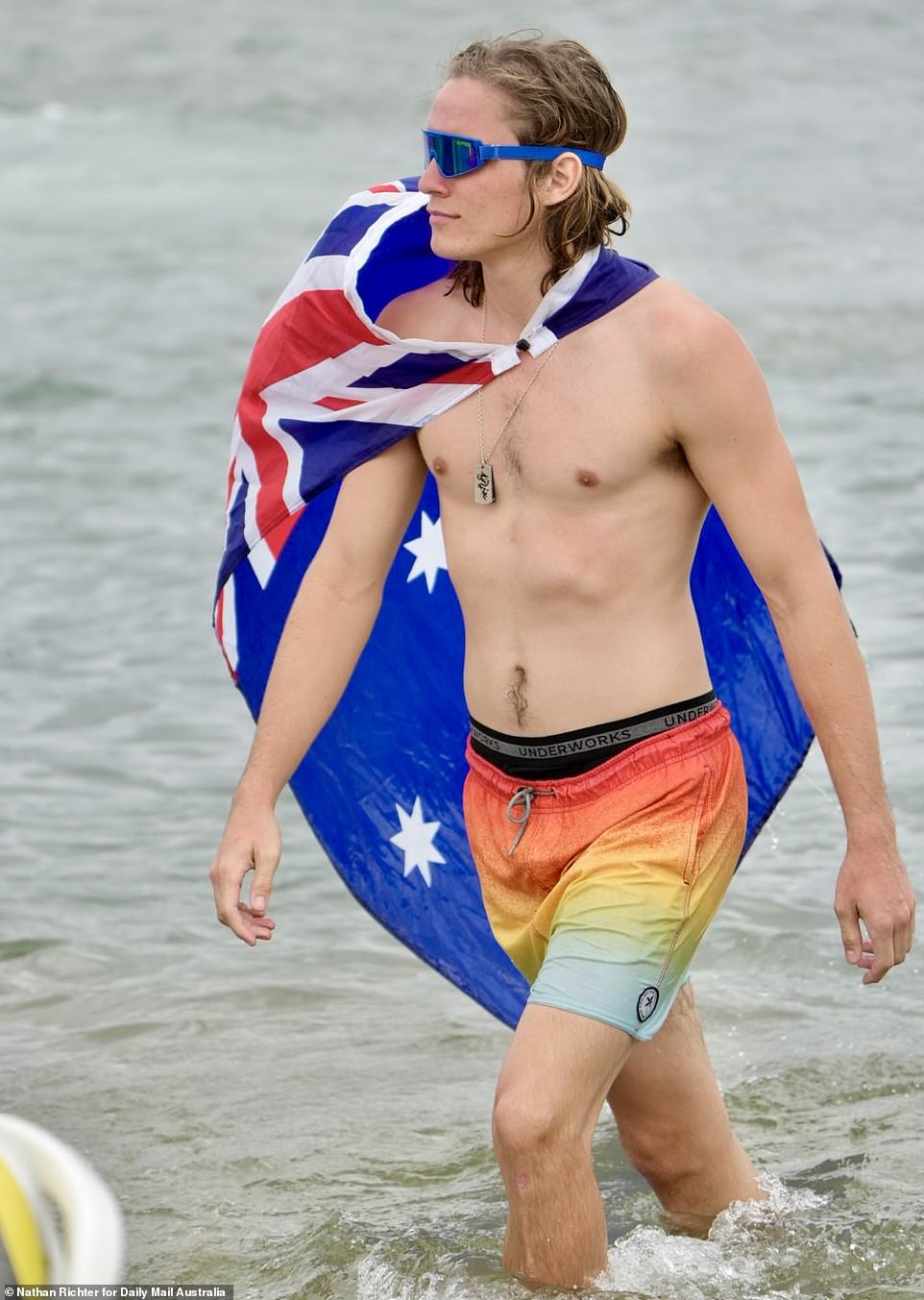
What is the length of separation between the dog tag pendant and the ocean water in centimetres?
119

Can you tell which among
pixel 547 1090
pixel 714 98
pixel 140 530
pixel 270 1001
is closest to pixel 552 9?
pixel 714 98

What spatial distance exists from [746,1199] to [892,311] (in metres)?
13.3

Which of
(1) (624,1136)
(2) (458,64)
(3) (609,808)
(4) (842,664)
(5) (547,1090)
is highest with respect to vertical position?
(2) (458,64)

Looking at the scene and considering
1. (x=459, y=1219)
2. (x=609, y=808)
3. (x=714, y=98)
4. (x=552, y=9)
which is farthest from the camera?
(x=552, y=9)

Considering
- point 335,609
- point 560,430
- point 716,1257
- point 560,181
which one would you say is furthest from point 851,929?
point 560,181

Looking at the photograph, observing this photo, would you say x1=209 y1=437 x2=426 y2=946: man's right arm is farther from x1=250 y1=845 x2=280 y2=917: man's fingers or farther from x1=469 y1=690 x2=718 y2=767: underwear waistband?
x1=469 y1=690 x2=718 y2=767: underwear waistband

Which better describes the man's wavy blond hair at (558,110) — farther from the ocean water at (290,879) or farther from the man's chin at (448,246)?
the ocean water at (290,879)

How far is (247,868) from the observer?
4055 mm

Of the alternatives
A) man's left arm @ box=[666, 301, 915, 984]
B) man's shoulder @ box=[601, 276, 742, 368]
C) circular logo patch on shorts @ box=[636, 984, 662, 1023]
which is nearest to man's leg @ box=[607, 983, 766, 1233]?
circular logo patch on shorts @ box=[636, 984, 662, 1023]

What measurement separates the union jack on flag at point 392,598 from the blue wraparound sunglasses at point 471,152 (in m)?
0.21

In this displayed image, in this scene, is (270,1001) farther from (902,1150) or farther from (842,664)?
(842,664)

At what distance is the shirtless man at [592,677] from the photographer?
12.4 ft

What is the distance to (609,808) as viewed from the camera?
13.0ft

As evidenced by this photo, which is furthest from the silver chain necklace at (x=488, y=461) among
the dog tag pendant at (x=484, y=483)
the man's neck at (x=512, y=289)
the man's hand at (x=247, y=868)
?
the man's hand at (x=247, y=868)
